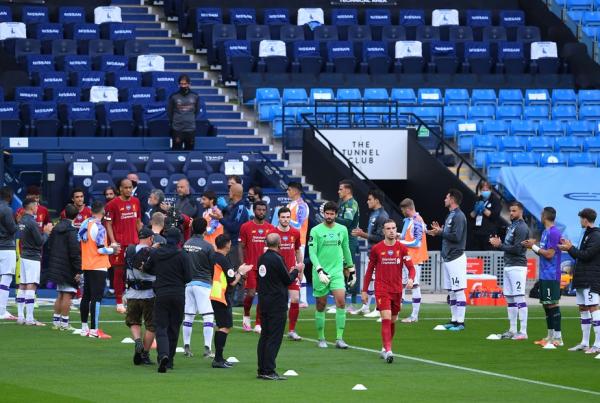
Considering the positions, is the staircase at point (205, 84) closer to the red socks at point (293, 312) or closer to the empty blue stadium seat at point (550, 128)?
the empty blue stadium seat at point (550, 128)

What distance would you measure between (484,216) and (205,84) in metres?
10.5

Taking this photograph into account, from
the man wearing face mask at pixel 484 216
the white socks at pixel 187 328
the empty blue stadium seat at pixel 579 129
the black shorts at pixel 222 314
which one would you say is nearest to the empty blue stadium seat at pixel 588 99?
the empty blue stadium seat at pixel 579 129

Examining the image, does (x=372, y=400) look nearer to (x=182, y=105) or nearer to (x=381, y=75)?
(x=182, y=105)

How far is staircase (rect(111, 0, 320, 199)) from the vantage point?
36.1m

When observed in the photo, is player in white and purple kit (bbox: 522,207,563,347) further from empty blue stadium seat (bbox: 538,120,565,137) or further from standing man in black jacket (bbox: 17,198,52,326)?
empty blue stadium seat (bbox: 538,120,565,137)

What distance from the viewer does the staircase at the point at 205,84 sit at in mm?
36094

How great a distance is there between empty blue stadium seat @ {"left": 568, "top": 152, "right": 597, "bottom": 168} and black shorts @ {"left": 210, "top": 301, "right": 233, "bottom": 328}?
19.8 m

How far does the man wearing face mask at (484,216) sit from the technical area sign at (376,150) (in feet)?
11.0

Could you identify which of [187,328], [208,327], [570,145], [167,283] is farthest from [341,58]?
[167,283]

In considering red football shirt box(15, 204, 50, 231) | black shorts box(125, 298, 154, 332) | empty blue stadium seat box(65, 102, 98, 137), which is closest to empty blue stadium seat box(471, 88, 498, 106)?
empty blue stadium seat box(65, 102, 98, 137)

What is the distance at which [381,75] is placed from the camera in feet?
130

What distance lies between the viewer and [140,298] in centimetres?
1881

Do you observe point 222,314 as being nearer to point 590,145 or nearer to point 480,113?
point 480,113

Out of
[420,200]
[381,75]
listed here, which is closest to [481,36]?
[381,75]
